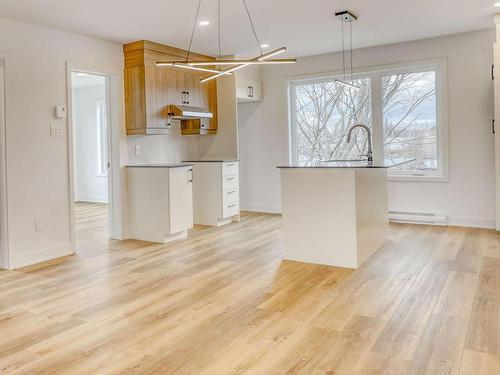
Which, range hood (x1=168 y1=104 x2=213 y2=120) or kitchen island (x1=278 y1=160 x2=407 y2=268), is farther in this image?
range hood (x1=168 y1=104 x2=213 y2=120)

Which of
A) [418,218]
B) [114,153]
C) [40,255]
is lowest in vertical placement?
[40,255]

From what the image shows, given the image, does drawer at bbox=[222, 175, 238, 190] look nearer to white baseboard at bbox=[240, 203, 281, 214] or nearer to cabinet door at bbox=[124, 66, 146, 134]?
white baseboard at bbox=[240, 203, 281, 214]

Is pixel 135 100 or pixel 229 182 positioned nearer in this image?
pixel 135 100

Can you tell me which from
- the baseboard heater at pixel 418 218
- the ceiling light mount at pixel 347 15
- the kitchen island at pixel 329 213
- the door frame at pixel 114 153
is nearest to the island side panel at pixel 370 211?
the kitchen island at pixel 329 213

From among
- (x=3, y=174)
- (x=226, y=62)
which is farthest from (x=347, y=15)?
(x=3, y=174)

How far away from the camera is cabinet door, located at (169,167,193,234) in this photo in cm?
497

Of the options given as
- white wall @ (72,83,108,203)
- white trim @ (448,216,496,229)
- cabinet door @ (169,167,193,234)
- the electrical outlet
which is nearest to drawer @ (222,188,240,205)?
cabinet door @ (169,167,193,234)

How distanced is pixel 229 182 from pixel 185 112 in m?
1.19

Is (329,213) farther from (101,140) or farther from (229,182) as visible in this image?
(101,140)

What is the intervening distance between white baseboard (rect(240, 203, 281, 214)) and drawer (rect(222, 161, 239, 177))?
1.10 meters

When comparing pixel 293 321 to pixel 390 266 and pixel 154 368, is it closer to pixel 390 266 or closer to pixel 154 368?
pixel 154 368

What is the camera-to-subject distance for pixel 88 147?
30.2ft

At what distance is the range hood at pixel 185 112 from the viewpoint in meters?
5.58

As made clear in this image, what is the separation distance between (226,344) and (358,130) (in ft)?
15.4
